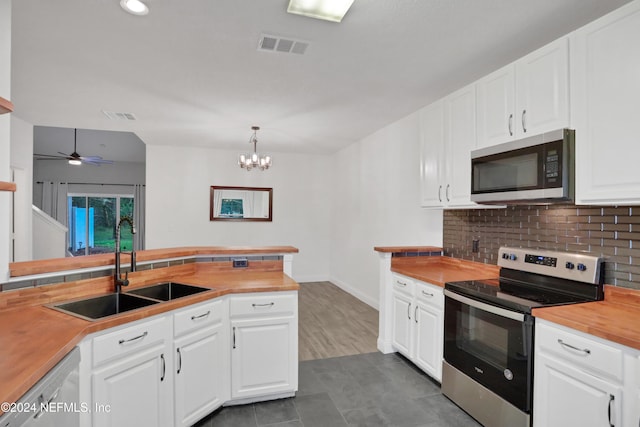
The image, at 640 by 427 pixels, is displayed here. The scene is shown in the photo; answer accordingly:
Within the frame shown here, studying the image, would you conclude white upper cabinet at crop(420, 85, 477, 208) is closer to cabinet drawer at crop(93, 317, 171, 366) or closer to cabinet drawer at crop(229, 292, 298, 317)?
cabinet drawer at crop(229, 292, 298, 317)

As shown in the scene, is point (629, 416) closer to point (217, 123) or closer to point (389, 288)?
point (389, 288)

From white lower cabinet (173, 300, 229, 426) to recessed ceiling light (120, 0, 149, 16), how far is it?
5.84 feet

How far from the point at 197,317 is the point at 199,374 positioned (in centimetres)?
36

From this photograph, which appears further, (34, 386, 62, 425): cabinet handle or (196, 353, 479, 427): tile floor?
(196, 353, 479, 427): tile floor

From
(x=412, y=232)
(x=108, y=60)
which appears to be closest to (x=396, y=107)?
(x=412, y=232)

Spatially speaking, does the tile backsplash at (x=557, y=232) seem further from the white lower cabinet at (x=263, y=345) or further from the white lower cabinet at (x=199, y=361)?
the white lower cabinet at (x=199, y=361)

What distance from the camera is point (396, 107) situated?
150 inches

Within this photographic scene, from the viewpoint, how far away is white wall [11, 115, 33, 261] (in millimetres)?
4332

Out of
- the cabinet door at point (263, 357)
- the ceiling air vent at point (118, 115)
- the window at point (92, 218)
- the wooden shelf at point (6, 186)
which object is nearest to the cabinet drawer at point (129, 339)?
the cabinet door at point (263, 357)

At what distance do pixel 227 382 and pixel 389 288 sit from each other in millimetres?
1685

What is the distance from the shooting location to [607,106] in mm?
1811

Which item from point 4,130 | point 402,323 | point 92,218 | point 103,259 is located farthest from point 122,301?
point 92,218

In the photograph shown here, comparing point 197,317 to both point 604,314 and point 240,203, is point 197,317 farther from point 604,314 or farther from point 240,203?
point 240,203

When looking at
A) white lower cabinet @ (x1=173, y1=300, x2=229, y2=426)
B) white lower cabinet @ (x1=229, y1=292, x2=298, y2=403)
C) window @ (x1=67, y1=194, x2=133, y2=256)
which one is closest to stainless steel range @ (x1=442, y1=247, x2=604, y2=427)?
white lower cabinet @ (x1=229, y1=292, x2=298, y2=403)
